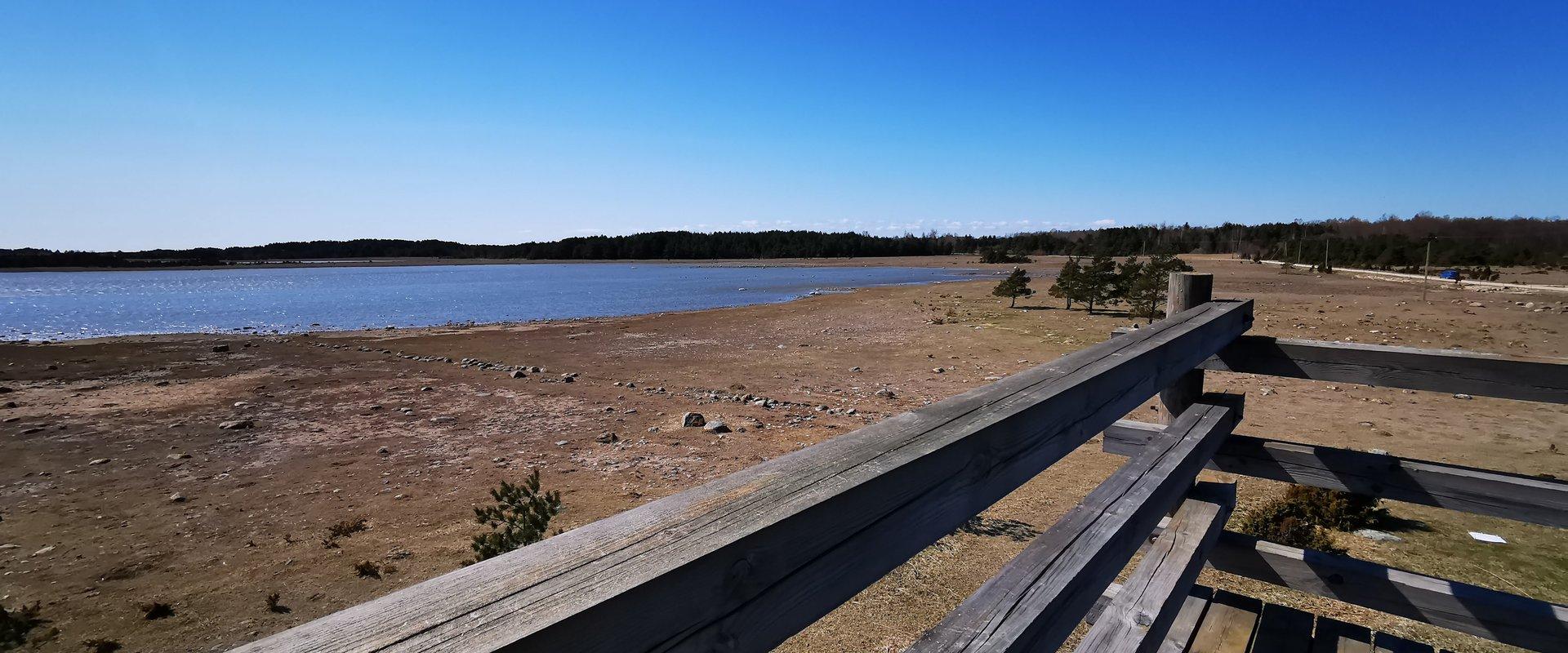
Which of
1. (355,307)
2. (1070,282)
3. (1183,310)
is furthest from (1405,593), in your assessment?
(355,307)

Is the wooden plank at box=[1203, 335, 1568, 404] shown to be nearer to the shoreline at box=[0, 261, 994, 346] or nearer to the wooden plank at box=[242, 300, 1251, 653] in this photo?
the wooden plank at box=[242, 300, 1251, 653]

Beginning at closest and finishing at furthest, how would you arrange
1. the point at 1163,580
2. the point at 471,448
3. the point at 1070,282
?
the point at 1163,580 < the point at 471,448 < the point at 1070,282

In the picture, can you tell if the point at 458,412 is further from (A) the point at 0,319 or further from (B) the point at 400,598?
(A) the point at 0,319

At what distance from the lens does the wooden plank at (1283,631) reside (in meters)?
2.88

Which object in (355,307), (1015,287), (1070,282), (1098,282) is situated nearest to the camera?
(1098,282)

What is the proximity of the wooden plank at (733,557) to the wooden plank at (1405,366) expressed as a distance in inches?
93.4

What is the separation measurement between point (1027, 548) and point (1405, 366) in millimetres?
2582

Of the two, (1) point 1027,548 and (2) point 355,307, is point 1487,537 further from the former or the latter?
(2) point 355,307

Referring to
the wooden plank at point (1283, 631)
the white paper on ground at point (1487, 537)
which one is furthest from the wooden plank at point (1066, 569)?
the white paper on ground at point (1487, 537)

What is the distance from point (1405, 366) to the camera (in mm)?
3084

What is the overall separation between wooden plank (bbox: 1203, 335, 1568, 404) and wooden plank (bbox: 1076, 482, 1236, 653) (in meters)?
0.69

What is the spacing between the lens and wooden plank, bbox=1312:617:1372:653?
9.37 ft

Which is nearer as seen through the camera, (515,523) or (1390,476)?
(1390,476)

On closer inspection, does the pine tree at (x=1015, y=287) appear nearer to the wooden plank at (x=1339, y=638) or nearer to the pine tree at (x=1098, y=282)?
the pine tree at (x=1098, y=282)
